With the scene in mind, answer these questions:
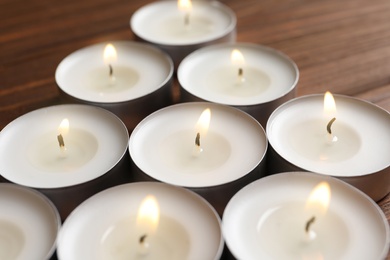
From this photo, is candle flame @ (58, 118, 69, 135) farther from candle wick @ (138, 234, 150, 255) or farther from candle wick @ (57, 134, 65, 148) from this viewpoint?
candle wick @ (138, 234, 150, 255)

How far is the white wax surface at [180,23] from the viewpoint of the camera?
1026mm

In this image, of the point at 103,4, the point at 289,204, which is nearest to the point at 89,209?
the point at 289,204

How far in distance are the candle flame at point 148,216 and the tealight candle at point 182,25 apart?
0.40 meters

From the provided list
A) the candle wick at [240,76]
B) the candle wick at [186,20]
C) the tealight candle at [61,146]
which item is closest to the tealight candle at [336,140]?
A: the candle wick at [240,76]

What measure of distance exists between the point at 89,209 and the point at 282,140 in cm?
28

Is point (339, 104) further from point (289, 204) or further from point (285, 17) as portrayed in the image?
point (285, 17)

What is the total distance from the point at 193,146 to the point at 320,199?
199 millimetres

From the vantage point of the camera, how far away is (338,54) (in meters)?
1.01

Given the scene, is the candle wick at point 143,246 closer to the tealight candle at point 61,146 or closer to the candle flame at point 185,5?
the tealight candle at point 61,146

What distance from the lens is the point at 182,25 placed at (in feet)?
3.51

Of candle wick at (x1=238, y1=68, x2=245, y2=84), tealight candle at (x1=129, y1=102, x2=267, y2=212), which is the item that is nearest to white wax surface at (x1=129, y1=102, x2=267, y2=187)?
tealight candle at (x1=129, y1=102, x2=267, y2=212)

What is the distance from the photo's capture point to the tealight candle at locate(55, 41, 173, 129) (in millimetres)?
825

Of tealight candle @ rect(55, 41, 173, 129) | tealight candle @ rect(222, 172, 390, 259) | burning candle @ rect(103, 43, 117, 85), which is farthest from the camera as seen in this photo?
burning candle @ rect(103, 43, 117, 85)

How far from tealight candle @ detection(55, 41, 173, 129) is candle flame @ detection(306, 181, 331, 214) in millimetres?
302
